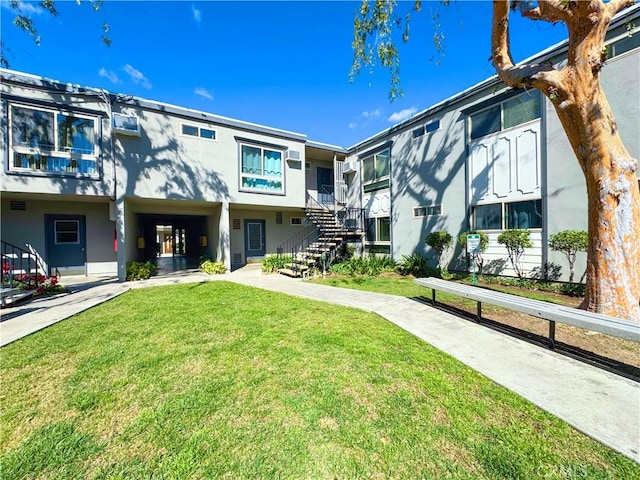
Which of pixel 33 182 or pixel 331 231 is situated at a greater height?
pixel 33 182

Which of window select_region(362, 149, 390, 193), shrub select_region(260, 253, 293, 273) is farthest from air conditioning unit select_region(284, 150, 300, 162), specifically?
shrub select_region(260, 253, 293, 273)

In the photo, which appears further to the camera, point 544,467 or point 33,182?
point 33,182

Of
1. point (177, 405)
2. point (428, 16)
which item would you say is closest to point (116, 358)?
point (177, 405)

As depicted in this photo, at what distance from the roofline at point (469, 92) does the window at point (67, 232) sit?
44.9ft

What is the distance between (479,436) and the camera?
2164 millimetres

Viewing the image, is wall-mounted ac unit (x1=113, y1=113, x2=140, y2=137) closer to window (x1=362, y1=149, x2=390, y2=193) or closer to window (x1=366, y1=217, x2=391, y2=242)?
window (x1=362, y1=149, x2=390, y2=193)

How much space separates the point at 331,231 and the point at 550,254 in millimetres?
7937

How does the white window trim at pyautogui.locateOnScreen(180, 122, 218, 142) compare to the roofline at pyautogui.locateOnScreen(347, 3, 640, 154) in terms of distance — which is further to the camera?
the white window trim at pyautogui.locateOnScreen(180, 122, 218, 142)

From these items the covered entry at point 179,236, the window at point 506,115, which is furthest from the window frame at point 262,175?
the window at point 506,115

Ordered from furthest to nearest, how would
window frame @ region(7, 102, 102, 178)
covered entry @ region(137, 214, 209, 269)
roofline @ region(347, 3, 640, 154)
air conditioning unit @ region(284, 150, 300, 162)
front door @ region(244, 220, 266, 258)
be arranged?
front door @ region(244, 220, 266, 258)
covered entry @ region(137, 214, 209, 269)
air conditioning unit @ region(284, 150, 300, 162)
window frame @ region(7, 102, 102, 178)
roofline @ region(347, 3, 640, 154)

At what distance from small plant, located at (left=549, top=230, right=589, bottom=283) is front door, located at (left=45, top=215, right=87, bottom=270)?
16.9 metres

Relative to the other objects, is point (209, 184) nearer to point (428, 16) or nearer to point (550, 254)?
point (428, 16)

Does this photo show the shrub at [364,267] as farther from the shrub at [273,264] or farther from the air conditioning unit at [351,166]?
the air conditioning unit at [351,166]

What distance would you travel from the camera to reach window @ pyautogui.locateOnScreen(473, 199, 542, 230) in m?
8.38
